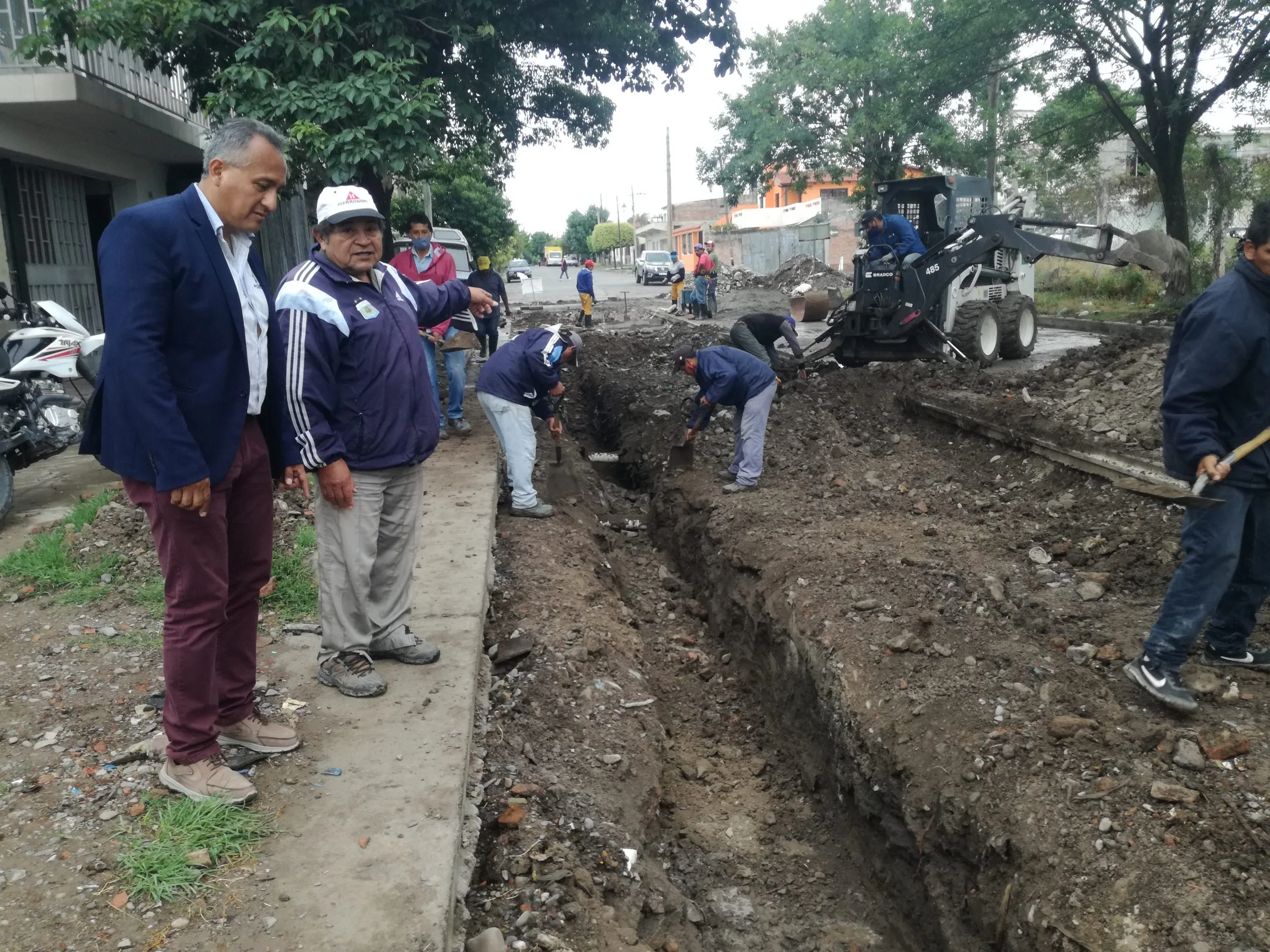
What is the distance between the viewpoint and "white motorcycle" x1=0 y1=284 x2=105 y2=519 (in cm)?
633

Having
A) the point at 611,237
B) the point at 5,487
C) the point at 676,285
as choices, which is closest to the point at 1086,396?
the point at 5,487

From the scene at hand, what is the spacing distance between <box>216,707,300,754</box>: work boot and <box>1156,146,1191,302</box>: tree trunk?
16.3m

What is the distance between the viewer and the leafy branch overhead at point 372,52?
7.69m

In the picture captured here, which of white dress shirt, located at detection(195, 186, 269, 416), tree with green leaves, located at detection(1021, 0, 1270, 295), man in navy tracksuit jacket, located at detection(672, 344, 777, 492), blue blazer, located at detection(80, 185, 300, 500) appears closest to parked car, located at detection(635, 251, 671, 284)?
tree with green leaves, located at detection(1021, 0, 1270, 295)

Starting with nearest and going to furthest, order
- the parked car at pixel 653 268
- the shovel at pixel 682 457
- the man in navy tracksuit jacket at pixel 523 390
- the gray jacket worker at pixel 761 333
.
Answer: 1. the man in navy tracksuit jacket at pixel 523 390
2. the shovel at pixel 682 457
3. the gray jacket worker at pixel 761 333
4. the parked car at pixel 653 268

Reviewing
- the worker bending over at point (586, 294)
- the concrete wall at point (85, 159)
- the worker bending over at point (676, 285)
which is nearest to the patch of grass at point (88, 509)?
the concrete wall at point (85, 159)

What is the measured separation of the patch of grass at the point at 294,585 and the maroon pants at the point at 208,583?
4.77ft

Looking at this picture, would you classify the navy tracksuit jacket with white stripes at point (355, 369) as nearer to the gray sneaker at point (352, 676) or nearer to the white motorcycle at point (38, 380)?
the gray sneaker at point (352, 676)

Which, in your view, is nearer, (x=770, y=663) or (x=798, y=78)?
(x=770, y=663)

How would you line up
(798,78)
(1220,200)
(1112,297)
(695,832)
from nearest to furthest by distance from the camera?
1. (695,832)
2. (1220,200)
3. (1112,297)
4. (798,78)

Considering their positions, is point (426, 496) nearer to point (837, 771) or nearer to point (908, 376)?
point (837, 771)

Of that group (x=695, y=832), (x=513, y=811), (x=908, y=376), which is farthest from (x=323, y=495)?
(x=908, y=376)

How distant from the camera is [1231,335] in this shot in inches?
133

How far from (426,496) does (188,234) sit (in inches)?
159
